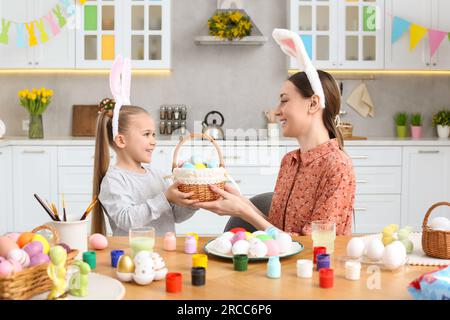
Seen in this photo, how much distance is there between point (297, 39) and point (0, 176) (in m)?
2.96

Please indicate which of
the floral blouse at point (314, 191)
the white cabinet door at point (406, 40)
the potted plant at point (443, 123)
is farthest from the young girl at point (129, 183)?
the potted plant at point (443, 123)

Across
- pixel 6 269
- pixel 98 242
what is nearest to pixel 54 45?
pixel 98 242

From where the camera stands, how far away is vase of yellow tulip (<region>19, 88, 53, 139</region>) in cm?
478

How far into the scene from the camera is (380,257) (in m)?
1.57

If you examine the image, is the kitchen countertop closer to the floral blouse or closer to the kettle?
the kettle

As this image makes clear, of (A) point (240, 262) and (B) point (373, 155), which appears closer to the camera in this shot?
(A) point (240, 262)

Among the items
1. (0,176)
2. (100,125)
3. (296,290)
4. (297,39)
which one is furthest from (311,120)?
(0,176)

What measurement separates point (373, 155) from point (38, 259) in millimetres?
3710

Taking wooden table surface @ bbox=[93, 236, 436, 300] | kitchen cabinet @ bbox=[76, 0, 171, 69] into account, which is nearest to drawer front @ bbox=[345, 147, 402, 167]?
kitchen cabinet @ bbox=[76, 0, 171, 69]

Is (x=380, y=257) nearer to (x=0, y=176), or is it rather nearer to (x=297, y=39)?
(x=297, y=39)

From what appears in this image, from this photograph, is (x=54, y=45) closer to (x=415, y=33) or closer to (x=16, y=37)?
(x=16, y=37)

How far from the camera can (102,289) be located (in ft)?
4.36

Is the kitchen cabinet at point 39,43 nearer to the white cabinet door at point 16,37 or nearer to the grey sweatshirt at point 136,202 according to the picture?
the white cabinet door at point 16,37

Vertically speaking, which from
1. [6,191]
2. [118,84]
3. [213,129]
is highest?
[118,84]
